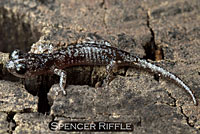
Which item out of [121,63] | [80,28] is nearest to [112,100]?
[121,63]

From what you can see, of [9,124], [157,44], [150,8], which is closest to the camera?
[9,124]

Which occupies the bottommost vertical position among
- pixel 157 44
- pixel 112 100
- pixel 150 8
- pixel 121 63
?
pixel 112 100

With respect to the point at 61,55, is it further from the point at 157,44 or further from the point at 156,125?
the point at 156,125

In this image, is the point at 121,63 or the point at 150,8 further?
the point at 150,8

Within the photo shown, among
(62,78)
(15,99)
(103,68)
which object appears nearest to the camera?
(15,99)

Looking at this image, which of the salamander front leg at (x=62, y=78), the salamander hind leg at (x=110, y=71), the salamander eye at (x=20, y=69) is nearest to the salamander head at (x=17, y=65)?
the salamander eye at (x=20, y=69)

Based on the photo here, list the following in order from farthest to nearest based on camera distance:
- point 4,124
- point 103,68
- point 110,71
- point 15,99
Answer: point 103,68
point 110,71
point 15,99
point 4,124

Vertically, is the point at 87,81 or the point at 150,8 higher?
the point at 150,8

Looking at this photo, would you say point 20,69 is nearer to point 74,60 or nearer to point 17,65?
point 17,65

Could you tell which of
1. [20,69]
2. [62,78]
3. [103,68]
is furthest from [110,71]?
[20,69]
